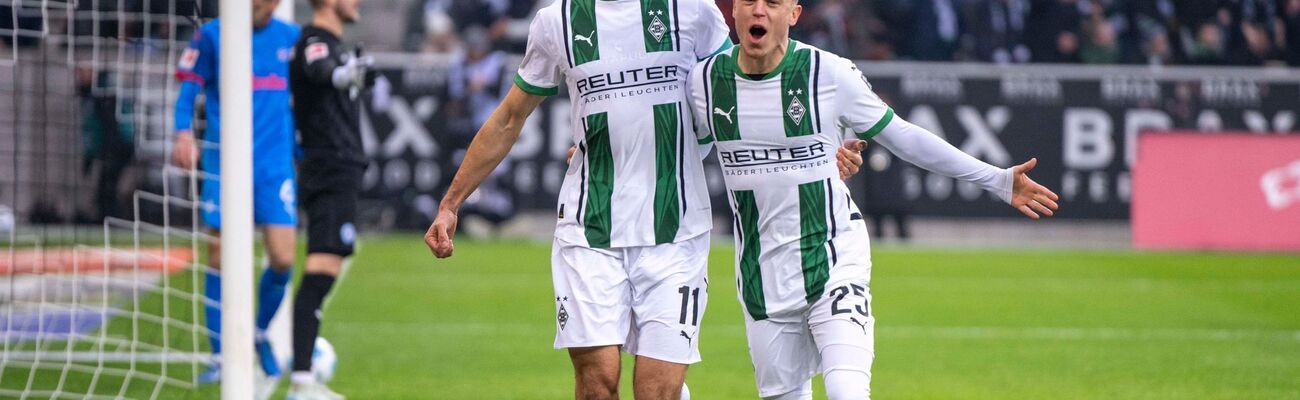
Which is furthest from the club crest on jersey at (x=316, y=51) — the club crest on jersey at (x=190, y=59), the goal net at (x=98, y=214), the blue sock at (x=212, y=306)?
the blue sock at (x=212, y=306)

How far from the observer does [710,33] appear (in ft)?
16.9

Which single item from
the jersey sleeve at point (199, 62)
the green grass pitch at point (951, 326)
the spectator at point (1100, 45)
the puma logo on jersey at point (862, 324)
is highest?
the spectator at point (1100, 45)

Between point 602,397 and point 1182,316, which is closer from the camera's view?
point 602,397

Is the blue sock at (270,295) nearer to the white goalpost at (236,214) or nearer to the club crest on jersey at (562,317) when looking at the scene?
the white goalpost at (236,214)

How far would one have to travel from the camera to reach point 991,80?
16484 mm

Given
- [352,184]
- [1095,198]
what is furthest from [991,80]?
[352,184]

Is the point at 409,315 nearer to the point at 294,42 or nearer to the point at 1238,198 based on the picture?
the point at 294,42

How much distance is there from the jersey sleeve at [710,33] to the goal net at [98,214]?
2224mm

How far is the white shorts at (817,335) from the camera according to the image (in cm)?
503

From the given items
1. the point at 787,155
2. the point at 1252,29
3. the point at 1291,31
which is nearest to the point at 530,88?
the point at 787,155

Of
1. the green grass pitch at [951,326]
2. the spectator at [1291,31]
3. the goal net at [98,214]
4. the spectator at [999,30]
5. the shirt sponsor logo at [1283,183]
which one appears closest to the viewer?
the goal net at [98,214]

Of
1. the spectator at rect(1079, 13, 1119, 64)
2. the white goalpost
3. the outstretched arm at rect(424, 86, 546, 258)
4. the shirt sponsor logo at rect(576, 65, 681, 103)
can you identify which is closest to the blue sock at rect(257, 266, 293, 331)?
the white goalpost

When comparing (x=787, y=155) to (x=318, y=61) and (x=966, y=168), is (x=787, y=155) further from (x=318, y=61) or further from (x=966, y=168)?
(x=318, y=61)

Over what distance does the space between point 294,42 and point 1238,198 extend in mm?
11169
